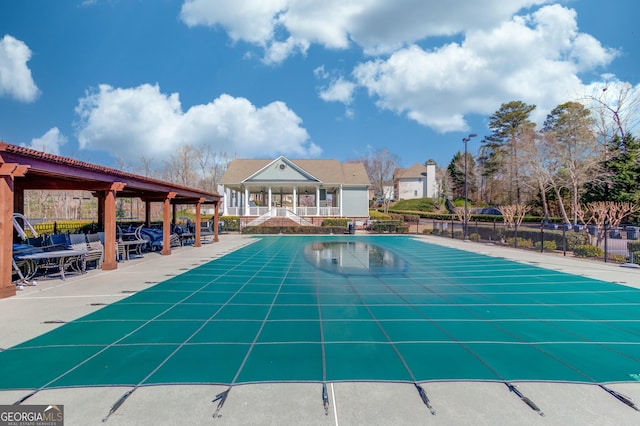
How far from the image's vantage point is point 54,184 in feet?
36.1

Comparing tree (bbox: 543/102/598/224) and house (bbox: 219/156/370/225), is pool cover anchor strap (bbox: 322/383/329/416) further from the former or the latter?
tree (bbox: 543/102/598/224)

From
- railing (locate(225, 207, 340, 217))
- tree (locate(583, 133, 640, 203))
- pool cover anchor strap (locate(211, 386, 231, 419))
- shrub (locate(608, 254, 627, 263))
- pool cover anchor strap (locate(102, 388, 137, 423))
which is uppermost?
tree (locate(583, 133, 640, 203))

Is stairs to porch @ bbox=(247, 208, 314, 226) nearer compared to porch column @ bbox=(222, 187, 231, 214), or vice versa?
stairs to porch @ bbox=(247, 208, 314, 226)

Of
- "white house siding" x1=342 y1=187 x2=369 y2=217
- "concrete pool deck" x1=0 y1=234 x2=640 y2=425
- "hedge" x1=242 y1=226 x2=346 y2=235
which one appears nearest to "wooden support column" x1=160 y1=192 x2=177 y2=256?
"concrete pool deck" x1=0 y1=234 x2=640 y2=425

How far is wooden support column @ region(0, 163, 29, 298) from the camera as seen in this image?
6.26m

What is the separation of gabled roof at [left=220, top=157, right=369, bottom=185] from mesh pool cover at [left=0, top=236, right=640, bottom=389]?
80.4ft

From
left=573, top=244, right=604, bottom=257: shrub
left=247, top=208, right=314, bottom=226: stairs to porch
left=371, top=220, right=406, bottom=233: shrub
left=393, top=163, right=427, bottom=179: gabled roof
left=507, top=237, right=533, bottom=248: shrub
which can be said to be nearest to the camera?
left=573, top=244, right=604, bottom=257: shrub

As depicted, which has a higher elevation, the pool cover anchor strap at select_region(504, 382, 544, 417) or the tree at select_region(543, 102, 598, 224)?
the tree at select_region(543, 102, 598, 224)

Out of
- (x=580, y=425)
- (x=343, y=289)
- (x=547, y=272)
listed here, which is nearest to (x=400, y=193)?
(x=547, y=272)

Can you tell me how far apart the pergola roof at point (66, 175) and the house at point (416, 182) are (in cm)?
5084

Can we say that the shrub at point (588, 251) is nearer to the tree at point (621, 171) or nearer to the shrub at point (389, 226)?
the shrub at point (389, 226)

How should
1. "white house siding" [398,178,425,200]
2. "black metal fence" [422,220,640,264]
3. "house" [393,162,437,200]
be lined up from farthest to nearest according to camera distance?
"white house siding" [398,178,425,200]
"house" [393,162,437,200]
"black metal fence" [422,220,640,264]

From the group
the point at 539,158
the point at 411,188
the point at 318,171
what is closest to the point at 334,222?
the point at 318,171

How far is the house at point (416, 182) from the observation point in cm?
5841
